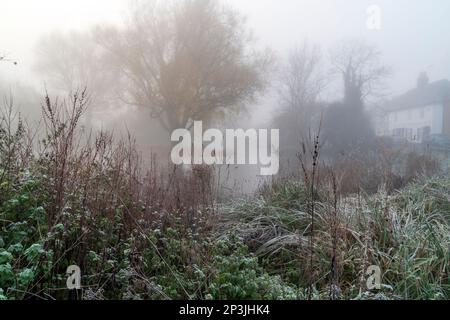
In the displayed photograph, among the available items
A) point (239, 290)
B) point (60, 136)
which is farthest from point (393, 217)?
point (60, 136)

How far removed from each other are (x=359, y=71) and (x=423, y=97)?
0.84m

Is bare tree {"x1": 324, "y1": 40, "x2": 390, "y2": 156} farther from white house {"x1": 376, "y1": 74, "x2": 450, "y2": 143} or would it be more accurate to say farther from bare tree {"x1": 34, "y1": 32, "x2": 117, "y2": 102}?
bare tree {"x1": 34, "y1": 32, "x2": 117, "y2": 102}

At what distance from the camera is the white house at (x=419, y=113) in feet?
11.8

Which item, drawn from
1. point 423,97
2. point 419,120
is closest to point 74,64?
point 423,97

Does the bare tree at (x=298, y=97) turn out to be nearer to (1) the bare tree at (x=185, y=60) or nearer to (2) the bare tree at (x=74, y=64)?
(1) the bare tree at (x=185, y=60)

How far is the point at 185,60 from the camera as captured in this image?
11.4 feet

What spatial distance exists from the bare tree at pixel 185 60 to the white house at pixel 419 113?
4.98ft

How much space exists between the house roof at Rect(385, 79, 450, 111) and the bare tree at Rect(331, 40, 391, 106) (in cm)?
24

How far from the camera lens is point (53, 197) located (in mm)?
1754

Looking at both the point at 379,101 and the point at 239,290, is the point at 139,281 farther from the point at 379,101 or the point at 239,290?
the point at 379,101

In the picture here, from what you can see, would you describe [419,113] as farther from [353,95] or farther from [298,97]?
[298,97]

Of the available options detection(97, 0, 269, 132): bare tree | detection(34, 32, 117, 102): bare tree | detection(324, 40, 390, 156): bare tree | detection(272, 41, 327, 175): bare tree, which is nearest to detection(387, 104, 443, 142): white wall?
detection(324, 40, 390, 156): bare tree
